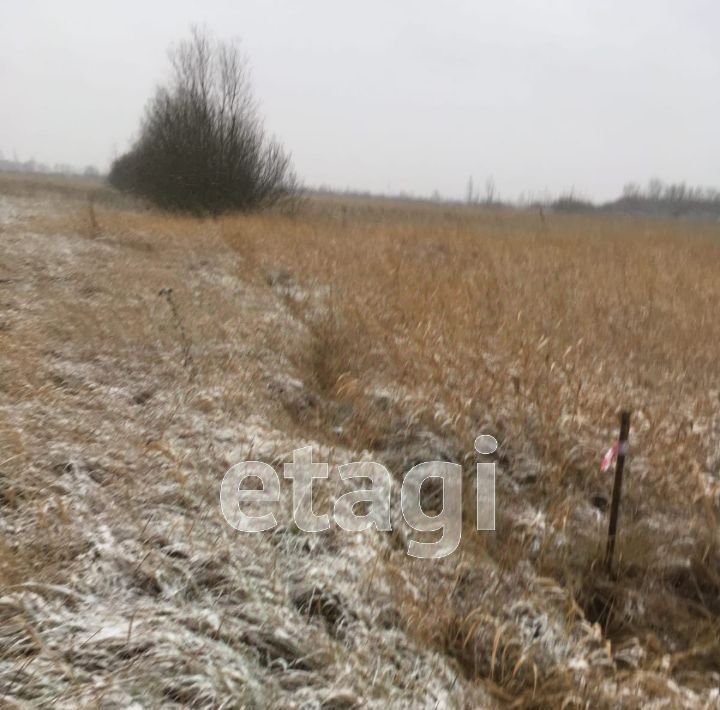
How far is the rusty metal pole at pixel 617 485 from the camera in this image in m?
2.84

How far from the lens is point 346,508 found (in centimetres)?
299

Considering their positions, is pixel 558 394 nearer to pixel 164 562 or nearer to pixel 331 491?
pixel 331 491

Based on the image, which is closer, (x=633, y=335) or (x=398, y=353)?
(x=398, y=353)

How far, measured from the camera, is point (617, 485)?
9.54 feet

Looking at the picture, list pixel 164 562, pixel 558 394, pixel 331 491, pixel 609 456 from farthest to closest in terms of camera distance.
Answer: pixel 558 394 → pixel 331 491 → pixel 609 456 → pixel 164 562

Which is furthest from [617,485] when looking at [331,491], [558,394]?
[558,394]

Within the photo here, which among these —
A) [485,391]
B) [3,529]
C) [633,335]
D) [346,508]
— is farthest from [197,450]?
[633,335]

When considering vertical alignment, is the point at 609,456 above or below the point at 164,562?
above

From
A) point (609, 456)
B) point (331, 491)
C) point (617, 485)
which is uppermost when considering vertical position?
point (609, 456)

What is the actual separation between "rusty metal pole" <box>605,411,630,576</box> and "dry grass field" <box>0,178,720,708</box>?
0.31 feet

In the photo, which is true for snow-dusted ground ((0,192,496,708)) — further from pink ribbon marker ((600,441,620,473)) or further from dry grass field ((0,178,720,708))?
pink ribbon marker ((600,441,620,473))

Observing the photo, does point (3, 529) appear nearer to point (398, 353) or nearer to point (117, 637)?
point (117, 637)

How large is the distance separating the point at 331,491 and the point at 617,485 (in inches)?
52.6

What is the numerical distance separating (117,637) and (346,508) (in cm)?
130
